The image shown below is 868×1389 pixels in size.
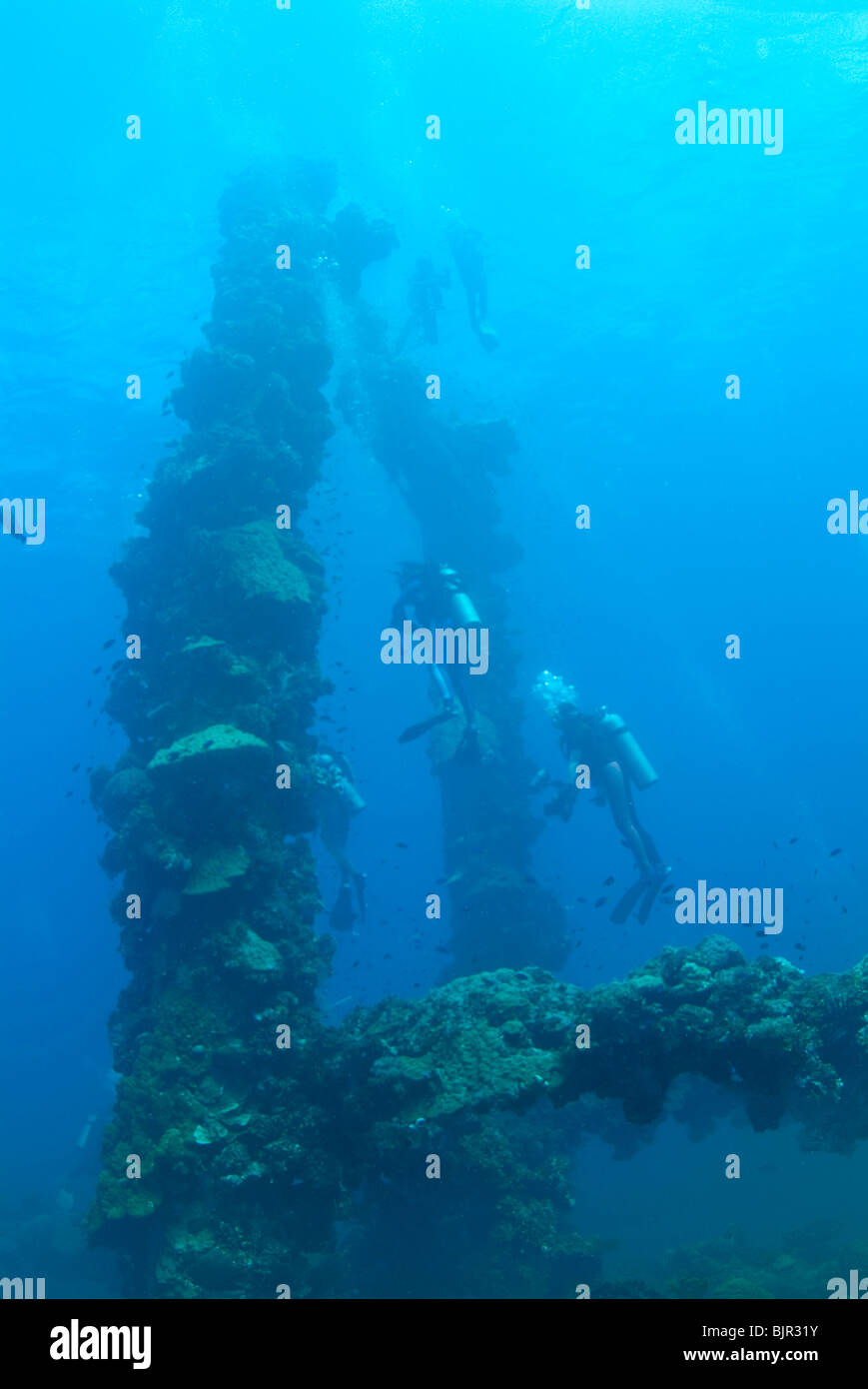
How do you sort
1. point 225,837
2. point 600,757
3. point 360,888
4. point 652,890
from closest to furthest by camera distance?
point 225,837, point 652,890, point 600,757, point 360,888

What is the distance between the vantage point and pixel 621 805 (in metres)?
15.1

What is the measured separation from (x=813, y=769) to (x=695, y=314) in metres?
65.2

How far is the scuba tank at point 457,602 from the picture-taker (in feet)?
50.4

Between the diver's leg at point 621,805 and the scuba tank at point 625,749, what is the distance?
0.74 feet

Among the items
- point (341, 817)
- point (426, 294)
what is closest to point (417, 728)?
point (341, 817)

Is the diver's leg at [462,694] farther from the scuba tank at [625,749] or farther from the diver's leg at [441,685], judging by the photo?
the scuba tank at [625,749]

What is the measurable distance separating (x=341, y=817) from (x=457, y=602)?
502cm

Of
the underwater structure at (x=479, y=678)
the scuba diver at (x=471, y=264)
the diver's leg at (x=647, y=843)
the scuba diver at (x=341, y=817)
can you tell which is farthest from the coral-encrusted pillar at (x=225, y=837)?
the scuba diver at (x=471, y=264)

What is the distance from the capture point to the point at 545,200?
29453 mm

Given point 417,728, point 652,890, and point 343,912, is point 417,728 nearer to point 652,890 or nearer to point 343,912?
point 343,912

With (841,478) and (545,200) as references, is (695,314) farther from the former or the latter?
(841,478)

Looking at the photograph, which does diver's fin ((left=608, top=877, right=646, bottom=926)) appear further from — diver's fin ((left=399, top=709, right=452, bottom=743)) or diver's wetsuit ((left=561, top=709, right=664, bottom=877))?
diver's fin ((left=399, top=709, right=452, bottom=743))
